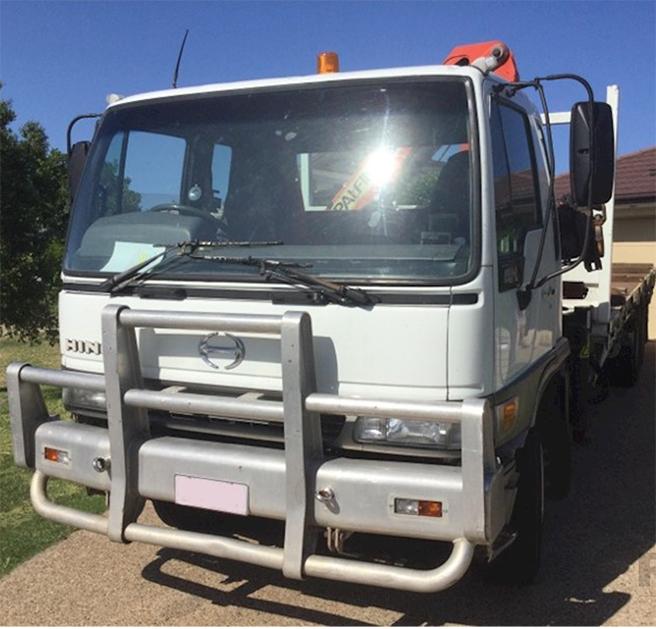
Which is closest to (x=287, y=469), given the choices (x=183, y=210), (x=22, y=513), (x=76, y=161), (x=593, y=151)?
(x=183, y=210)

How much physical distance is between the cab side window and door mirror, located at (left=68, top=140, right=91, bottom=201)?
2.23m

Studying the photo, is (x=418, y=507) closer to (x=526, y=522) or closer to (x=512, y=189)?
(x=526, y=522)

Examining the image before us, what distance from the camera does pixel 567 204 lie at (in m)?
4.16

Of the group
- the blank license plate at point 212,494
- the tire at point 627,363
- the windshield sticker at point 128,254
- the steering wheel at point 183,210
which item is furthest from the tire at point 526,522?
the tire at point 627,363

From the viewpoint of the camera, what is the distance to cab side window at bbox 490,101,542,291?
10.7 ft

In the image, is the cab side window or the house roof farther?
the house roof

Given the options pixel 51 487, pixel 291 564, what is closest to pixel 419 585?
pixel 291 564

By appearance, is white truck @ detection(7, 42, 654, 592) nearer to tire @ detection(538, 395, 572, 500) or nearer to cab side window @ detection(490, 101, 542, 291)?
cab side window @ detection(490, 101, 542, 291)

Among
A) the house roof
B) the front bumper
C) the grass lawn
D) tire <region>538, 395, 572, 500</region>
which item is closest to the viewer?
the front bumper

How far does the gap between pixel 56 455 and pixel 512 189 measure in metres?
2.46

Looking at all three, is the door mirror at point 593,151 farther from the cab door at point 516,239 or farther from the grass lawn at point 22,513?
the grass lawn at point 22,513

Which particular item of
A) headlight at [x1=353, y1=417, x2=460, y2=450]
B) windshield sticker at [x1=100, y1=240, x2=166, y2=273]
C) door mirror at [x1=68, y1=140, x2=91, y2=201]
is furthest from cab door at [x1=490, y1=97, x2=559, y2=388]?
door mirror at [x1=68, y1=140, x2=91, y2=201]

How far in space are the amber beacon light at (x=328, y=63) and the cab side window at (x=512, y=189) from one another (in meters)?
0.88

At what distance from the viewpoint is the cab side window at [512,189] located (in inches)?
128
